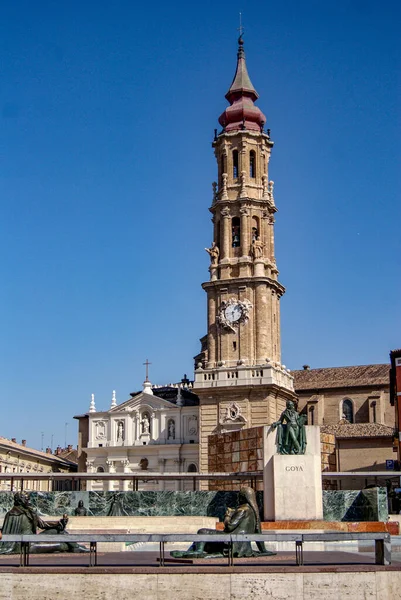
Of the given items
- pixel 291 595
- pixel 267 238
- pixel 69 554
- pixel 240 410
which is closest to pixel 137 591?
pixel 291 595

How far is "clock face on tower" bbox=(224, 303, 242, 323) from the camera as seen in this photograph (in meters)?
68.5

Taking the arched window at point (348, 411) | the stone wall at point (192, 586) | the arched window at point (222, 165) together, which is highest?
the arched window at point (222, 165)

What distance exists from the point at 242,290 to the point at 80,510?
36099 millimetres

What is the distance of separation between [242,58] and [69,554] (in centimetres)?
6533

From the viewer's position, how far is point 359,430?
233ft

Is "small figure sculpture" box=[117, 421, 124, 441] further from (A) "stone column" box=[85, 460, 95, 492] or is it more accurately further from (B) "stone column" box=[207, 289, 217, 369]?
(B) "stone column" box=[207, 289, 217, 369]

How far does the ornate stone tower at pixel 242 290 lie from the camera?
66438mm

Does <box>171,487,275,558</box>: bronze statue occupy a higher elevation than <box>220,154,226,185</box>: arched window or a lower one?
lower

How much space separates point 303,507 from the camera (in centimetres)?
2619

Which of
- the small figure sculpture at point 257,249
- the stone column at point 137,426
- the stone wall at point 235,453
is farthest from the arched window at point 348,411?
the stone wall at point 235,453

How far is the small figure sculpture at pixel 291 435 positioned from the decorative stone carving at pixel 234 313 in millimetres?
41480

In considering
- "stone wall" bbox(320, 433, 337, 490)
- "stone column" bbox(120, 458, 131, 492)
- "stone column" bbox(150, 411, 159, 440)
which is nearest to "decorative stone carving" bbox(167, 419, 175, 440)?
"stone column" bbox(150, 411, 159, 440)

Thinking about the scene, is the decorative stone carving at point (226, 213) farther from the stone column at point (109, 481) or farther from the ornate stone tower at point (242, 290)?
the stone column at point (109, 481)

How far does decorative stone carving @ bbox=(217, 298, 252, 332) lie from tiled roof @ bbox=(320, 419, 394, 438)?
11071 mm
